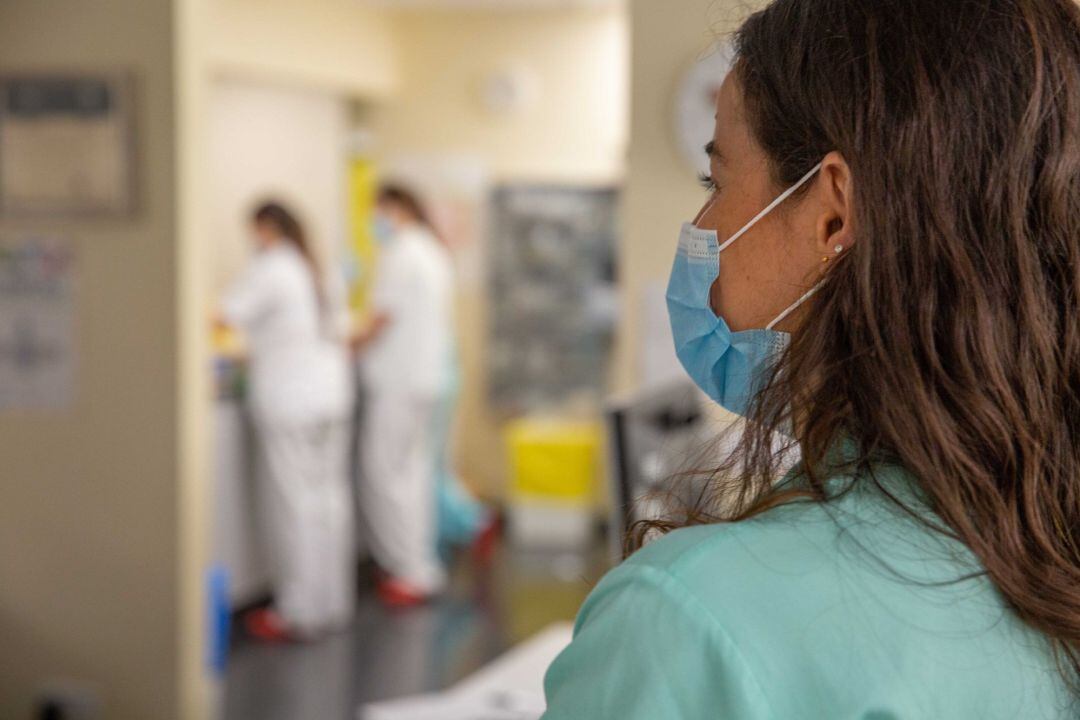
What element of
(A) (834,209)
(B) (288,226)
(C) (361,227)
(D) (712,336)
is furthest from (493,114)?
(A) (834,209)

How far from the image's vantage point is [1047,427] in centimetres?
77

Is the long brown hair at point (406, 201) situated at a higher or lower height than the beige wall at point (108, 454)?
higher

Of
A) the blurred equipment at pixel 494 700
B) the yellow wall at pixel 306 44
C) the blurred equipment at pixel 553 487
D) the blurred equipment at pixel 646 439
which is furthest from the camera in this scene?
the blurred equipment at pixel 553 487

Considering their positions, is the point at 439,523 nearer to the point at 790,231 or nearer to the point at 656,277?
the point at 656,277

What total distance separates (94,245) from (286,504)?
1.62 m

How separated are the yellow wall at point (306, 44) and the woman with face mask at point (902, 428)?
4398 millimetres

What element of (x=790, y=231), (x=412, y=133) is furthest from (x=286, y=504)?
(x=790, y=231)

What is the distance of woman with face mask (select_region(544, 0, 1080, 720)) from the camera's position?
686 mm

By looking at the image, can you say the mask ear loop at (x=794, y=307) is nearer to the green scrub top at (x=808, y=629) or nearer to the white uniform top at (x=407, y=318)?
the green scrub top at (x=808, y=629)

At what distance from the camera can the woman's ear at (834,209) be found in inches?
30.1

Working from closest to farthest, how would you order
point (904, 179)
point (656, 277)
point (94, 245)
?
point (904, 179), point (656, 277), point (94, 245)

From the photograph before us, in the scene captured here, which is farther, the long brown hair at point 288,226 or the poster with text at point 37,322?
the long brown hair at point 288,226

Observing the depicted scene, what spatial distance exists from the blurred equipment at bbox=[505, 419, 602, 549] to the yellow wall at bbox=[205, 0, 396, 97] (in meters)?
1.96

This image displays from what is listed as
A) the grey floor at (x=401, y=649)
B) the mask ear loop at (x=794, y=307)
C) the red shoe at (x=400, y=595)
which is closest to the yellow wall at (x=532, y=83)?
the grey floor at (x=401, y=649)
